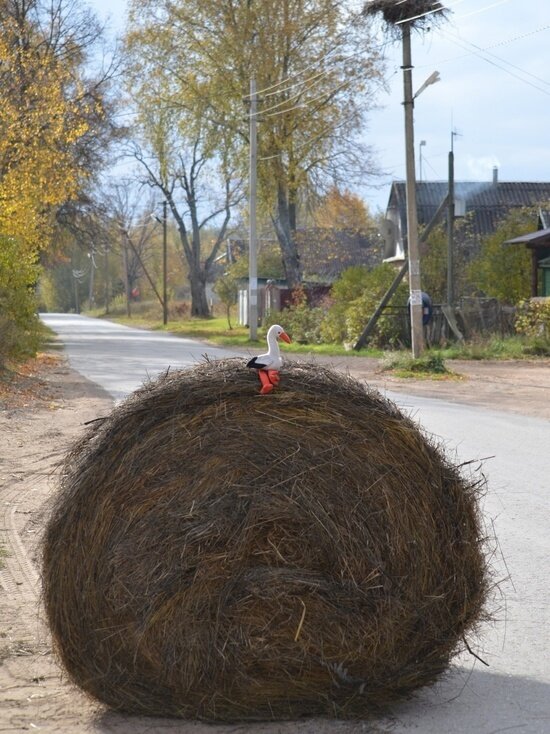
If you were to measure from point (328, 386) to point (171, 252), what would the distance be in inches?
4508

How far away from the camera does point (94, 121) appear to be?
126ft

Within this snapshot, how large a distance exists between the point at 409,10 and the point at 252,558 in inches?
785

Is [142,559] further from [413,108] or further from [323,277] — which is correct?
[323,277]

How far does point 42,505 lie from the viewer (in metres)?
7.24

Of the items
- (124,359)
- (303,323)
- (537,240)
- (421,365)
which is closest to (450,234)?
(537,240)

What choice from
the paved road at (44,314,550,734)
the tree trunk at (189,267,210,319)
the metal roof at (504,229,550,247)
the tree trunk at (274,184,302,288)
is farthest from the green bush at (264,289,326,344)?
the tree trunk at (189,267,210,319)

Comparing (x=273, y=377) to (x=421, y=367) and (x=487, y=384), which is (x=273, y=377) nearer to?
(x=487, y=384)

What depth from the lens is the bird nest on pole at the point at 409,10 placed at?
21.9 meters

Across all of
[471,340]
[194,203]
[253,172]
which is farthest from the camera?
[194,203]

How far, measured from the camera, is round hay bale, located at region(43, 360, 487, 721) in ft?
13.2

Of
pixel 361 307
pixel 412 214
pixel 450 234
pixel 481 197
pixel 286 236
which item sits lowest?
pixel 361 307

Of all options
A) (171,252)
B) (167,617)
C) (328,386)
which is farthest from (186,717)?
(171,252)

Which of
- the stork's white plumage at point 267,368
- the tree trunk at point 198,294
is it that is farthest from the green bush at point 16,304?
the tree trunk at point 198,294

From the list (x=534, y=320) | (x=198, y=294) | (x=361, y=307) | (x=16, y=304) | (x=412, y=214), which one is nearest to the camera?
(x=16, y=304)
